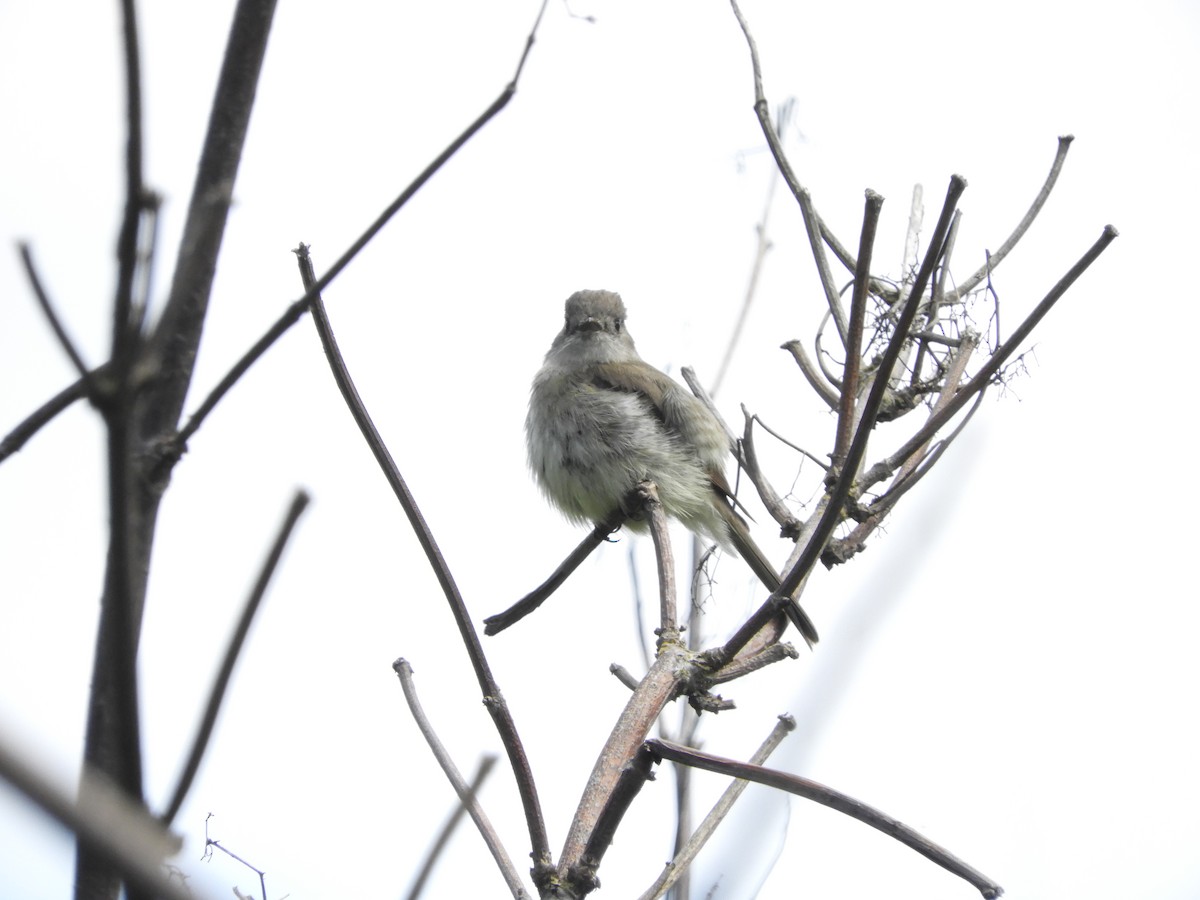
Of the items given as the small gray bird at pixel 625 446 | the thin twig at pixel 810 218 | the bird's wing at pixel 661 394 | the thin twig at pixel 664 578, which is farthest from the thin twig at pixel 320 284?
the bird's wing at pixel 661 394

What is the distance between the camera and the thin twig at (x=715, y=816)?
1898 mm

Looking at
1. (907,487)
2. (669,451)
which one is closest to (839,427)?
(907,487)

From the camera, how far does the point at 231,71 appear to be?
1207 millimetres

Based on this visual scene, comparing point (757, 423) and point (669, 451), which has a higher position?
point (669, 451)

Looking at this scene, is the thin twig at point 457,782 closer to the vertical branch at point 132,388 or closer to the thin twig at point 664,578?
the thin twig at point 664,578

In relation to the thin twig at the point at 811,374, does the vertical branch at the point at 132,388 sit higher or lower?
lower

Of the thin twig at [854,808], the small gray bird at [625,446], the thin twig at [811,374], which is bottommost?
the thin twig at [854,808]

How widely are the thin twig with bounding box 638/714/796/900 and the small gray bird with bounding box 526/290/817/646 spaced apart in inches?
119

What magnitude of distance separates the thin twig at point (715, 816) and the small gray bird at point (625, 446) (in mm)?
3034

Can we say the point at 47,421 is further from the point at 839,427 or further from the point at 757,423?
the point at 757,423

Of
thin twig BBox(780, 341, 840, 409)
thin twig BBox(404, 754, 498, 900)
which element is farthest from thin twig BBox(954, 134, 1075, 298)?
thin twig BBox(404, 754, 498, 900)

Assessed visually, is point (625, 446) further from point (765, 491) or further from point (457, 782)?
point (457, 782)

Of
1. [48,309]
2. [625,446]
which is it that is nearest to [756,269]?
[625,446]

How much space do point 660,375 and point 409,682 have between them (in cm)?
411
